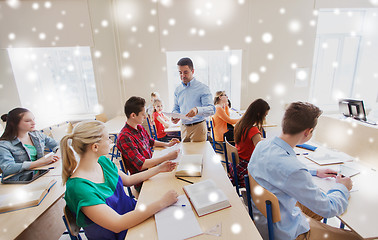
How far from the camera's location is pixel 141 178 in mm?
1292

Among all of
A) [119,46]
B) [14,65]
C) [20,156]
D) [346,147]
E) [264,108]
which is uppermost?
[119,46]

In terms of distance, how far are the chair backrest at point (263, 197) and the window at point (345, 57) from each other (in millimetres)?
4258

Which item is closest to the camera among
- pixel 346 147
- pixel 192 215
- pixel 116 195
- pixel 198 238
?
pixel 198 238

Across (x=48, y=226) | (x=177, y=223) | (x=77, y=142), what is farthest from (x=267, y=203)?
(x=48, y=226)

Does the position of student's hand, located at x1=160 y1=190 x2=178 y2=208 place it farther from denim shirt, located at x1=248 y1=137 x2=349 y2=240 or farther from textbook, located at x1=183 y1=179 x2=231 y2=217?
denim shirt, located at x1=248 y1=137 x2=349 y2=240

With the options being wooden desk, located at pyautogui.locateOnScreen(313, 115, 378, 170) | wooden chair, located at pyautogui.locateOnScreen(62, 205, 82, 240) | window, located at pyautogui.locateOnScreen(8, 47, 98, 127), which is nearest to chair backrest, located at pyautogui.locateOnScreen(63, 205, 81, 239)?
wooden chair, located at pyautogui.locateOnScreen(62, 205, 82, 240)

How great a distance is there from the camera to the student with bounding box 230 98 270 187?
1691 mm

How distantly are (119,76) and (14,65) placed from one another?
82.2 inches

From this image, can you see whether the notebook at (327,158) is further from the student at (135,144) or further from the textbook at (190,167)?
the student at (135,144)

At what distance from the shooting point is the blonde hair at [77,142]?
93 centimetres

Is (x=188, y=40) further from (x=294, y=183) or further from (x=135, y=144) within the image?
(x=294, y=183)

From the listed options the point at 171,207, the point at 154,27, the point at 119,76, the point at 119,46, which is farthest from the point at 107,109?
the point at 171,207

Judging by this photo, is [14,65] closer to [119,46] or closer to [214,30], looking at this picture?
[119,46]

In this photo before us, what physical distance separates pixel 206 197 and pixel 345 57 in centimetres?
510
